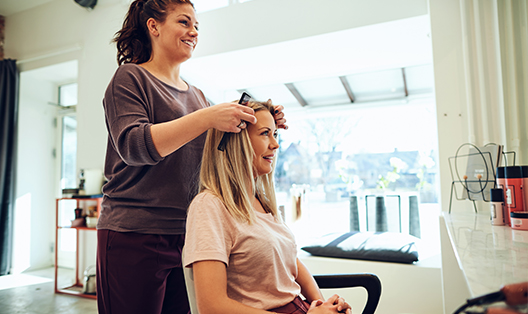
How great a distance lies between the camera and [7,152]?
13.8ft

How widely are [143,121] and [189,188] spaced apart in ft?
0.92

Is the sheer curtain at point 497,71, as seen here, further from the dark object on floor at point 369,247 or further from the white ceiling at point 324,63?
the dark object on floor at point 369,247

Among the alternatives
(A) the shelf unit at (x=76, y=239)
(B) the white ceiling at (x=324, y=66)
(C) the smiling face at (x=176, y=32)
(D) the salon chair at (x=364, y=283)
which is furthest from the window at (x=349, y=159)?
(C) the smiling face at (x=176, y=32)

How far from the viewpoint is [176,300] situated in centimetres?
120

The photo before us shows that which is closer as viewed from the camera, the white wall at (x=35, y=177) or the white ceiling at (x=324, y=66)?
the white ceiling at (x=324, y=66)

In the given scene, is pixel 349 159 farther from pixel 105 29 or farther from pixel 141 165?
pixel 141 165

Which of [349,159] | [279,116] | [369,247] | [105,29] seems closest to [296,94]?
[349,159]

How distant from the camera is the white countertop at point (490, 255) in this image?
0.65 metres

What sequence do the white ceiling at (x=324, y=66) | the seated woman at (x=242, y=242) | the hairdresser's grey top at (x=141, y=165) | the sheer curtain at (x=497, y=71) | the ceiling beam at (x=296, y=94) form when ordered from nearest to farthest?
1. the seated woman at (x=242, y=242)
2. the hairdresser's grey top at (x=141, y=165)
3. the sheer curtain at (x=497, y=71)
4. the white ceiling at (x=324, y=66)
5. the ceiling beam at (x=296, y=94)

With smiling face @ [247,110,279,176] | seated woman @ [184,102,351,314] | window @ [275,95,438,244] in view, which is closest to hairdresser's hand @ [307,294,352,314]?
seated woman @ [184,102,351,314]

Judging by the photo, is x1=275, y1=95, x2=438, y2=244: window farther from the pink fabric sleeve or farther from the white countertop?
the pink fabric sleeve

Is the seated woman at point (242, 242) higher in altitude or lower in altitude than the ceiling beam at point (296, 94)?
lower

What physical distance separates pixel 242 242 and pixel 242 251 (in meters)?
0.02

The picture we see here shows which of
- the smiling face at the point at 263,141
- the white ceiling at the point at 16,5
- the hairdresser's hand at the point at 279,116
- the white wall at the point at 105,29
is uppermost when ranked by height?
the white ceiling at the point at 16,5
